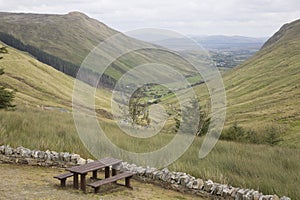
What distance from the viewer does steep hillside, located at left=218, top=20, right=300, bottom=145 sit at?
204ft

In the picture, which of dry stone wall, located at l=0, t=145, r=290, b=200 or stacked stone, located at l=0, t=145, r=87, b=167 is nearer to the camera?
dry stone wall, located at l=0, t=145, r=290, b=200

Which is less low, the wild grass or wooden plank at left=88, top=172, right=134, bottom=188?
the wild grass

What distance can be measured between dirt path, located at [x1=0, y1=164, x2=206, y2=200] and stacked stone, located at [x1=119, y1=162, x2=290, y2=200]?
0.76ft

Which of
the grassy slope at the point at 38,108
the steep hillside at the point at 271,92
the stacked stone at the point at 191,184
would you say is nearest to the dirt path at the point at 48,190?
the stacked stone at the point at 191,184

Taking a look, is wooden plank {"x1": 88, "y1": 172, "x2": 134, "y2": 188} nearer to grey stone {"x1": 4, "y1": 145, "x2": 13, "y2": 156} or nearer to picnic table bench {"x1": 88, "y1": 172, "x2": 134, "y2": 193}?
picnic table bench {"x1": 88, "y1": 172, "x2": 134, "y2": 193}

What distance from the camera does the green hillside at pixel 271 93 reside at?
6029cm

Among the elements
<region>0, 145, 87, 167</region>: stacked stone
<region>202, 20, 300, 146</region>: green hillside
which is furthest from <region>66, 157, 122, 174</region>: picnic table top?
<region>202, 20, 300, 146</region>: green hillside

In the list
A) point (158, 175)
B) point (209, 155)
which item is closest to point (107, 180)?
point (158, 175)

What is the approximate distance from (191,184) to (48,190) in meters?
3.86

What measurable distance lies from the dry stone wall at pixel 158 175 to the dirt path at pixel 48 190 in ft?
0.82

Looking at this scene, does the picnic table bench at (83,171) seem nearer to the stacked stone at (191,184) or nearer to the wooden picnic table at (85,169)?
the wooden picnic table at (85,169)

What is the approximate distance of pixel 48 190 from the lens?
9648 mm

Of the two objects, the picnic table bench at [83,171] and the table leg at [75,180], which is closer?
the picnic table bench at [83,171]

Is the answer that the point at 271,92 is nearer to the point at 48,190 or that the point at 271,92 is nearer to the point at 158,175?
the point at 158,175
